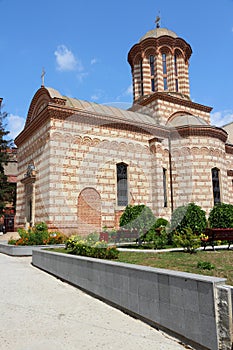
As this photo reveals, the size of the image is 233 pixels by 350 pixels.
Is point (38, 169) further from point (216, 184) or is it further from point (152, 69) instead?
point (152, 69)

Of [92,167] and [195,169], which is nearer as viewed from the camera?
[92,167]

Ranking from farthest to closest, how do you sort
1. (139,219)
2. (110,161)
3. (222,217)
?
1. (110,161)
2. (222,217)
3. (139,219)

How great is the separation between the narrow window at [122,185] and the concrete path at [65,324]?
1106cm

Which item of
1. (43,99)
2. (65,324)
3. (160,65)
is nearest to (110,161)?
(43,99)

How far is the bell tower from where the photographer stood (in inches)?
957

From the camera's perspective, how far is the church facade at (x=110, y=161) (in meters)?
16.6

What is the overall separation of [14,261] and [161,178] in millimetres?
10469

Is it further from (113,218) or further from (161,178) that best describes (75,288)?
(161,178)

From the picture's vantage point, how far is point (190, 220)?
11859 millimetres

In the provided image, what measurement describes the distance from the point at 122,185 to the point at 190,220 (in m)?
7.32

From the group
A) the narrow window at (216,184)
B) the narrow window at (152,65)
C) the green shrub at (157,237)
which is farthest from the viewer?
the narrow window at (152,65)

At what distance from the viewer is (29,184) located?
1903 cm

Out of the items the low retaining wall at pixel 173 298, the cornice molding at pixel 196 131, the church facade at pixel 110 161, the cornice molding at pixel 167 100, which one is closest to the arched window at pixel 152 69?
the church facade at pixel 110 161

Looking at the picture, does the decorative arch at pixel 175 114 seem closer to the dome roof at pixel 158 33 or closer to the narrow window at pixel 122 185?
the narrow window at pixel 122 185
